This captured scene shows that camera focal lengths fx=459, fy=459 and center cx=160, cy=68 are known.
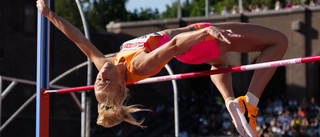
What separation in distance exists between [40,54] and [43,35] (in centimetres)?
19

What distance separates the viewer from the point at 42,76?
4.38 m

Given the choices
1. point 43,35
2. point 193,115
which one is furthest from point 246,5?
point 43,35

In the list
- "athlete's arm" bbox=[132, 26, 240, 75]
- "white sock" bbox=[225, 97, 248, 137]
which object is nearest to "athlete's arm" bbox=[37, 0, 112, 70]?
"athlete's arm" bbox=[132, 26, 240, 75]

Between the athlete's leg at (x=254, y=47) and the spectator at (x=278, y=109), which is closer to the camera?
the athlete's leg at (x=254, y=47)

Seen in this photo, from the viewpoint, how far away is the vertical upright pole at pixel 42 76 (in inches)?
172

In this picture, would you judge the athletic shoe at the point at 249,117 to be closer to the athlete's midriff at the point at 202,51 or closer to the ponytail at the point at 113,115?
the athlete's midriff at the point at 202,51

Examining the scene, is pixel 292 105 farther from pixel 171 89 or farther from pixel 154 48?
pixel 154 48

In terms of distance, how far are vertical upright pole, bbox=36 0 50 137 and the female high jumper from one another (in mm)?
446

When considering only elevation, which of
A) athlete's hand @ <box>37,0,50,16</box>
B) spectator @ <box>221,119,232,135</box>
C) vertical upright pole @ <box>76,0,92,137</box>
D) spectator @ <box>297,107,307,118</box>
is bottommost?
spectator @ <box>221,119,232,135</box>

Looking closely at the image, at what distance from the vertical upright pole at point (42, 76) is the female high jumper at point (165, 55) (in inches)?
17.6

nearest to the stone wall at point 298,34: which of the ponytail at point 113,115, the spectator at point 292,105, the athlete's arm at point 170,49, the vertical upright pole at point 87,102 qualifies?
the spectator at point 292,105

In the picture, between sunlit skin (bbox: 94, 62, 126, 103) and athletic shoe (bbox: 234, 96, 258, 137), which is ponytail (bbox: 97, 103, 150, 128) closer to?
sunlit skin (bbox: 94, 62, 126, 103)

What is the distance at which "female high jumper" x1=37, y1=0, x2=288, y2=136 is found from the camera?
3.23 meters

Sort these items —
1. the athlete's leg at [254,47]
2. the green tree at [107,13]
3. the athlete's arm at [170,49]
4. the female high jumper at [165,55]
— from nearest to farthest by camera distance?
the athlete's arm at [170,49] < the female high jumper at [165,55] < the athlete's leg at [254,47] < the green tree at [107,13]
